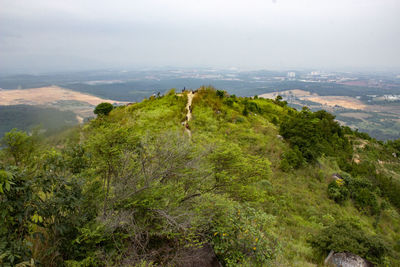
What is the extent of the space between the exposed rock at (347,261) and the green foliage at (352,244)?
0.37 feet

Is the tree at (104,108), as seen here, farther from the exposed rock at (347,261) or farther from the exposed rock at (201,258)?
the exposed rock at (347,261)

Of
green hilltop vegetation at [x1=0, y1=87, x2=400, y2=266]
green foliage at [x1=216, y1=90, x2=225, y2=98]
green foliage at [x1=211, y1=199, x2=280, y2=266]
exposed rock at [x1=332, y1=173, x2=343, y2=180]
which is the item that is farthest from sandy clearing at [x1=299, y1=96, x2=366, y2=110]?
green foliage at [x1=211, y1=199, x2=280, y2=266]

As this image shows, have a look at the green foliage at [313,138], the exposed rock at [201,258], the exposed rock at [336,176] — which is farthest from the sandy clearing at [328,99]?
the exposed rock at [201,258]

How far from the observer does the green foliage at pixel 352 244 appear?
18.3 ft

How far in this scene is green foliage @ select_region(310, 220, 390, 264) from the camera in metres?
5.59

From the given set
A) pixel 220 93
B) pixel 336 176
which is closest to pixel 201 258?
pixel 336 176

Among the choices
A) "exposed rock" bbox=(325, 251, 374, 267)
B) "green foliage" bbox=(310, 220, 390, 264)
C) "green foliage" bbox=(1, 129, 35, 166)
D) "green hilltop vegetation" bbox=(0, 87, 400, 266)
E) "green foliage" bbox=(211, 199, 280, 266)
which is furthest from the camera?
"green foliage" bbox=(310, 220, 390, 264)

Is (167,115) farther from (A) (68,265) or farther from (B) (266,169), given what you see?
(A) (68,265)

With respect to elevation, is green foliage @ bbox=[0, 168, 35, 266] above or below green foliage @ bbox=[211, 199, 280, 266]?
above

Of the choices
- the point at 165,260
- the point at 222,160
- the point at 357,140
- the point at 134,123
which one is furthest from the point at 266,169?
the point at 357,140

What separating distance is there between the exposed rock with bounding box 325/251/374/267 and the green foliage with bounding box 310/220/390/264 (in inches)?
4.4

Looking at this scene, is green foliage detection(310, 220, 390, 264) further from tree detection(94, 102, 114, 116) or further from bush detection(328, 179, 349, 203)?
tree detection(94, 102, 114, 116)

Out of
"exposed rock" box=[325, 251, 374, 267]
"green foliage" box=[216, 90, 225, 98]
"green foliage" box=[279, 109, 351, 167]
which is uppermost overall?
"green foliage" box=[216, 90, 225, 98]

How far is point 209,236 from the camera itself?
4184 mm
